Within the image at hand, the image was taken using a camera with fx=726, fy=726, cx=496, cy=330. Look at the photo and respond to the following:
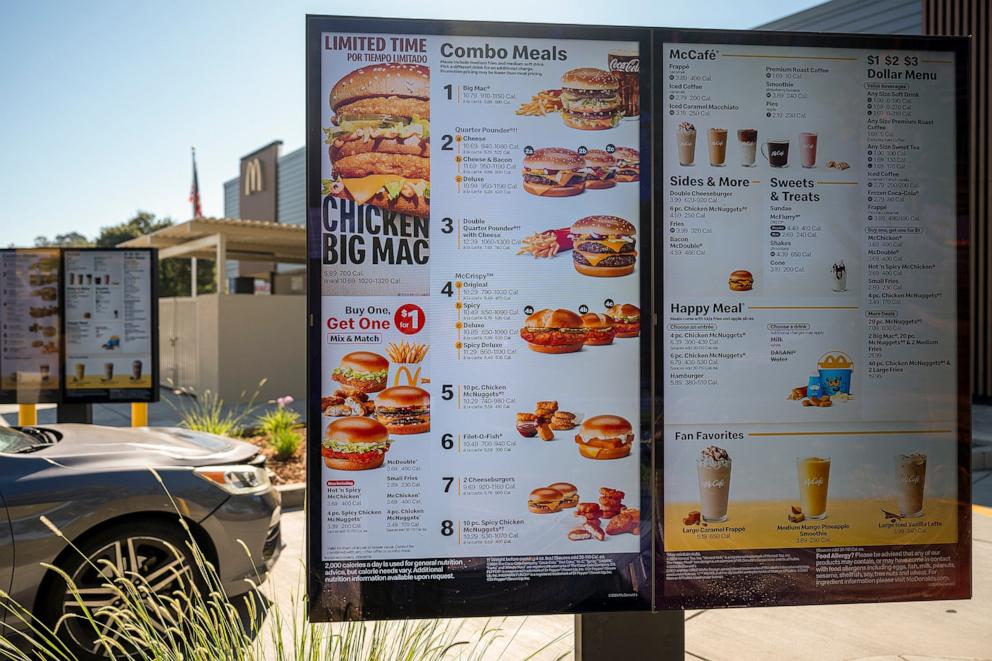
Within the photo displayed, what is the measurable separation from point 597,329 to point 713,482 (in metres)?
0.66

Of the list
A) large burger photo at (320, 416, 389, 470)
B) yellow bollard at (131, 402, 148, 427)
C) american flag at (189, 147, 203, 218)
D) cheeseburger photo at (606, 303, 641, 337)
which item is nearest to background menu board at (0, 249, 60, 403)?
yellow bollard at (131, 402, 148, 427)

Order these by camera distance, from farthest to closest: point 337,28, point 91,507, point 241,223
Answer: point 241,223 < point 91,507 < point 337,28

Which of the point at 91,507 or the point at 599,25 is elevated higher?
the point at 599,25

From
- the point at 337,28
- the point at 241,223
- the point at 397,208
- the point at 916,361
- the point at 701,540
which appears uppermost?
the point at 241,223

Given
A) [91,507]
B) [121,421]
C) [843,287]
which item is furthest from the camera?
[121,421]

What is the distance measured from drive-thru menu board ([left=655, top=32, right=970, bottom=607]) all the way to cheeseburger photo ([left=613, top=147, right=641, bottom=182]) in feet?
0.26

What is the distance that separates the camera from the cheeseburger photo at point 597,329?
244 centimetres

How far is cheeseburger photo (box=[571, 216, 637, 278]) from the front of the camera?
244cm

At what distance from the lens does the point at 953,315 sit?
2.54m

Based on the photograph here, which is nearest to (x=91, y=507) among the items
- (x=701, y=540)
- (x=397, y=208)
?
(x=397, y=208)

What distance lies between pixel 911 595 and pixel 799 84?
1.82 m

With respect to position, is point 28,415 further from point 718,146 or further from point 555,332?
point 718,146

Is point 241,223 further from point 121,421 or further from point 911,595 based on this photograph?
point 911,595

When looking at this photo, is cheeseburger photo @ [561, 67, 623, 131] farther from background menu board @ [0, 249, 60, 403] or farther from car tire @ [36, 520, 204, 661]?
background menu board @ [0, 249, 60, 403]
